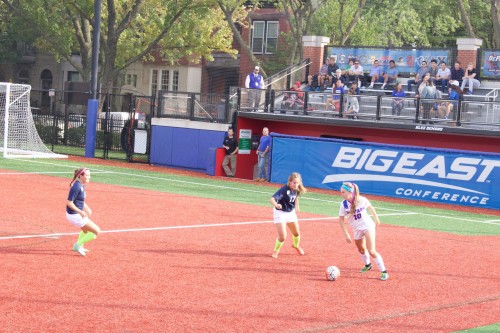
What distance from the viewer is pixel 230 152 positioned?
109 ft

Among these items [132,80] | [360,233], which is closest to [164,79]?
[132,80]

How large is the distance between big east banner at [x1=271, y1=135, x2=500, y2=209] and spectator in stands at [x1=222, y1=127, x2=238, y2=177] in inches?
74.5

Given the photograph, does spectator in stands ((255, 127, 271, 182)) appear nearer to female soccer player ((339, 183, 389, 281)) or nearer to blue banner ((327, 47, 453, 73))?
blue banner ((327, 47, 453, 73))

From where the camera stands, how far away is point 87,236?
49.5 ft

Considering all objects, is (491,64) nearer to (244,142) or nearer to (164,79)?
(244,142)

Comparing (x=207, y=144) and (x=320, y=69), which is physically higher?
(x=320, y=69)

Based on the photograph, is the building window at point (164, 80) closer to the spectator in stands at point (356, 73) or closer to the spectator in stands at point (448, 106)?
the spectator in stands at point (356, 73)

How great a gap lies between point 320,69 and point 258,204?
13.4 meters

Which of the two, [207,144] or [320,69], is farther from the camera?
[320,69]

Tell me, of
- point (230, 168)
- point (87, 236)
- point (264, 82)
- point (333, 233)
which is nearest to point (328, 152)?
point (230, 168)

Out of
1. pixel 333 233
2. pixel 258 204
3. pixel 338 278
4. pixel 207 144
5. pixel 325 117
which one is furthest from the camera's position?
pixel 207 144

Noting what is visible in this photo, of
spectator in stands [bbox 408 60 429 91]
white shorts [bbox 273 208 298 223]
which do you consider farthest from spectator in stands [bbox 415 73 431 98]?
white shorts [bbox 273 208 298 223]

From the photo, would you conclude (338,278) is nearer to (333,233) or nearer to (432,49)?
(333,233)

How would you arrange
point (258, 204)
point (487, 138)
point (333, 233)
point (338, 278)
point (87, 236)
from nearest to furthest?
point (338, 278), point (87, 236), point (333, 233), point (258, 204), point (487, 138)
